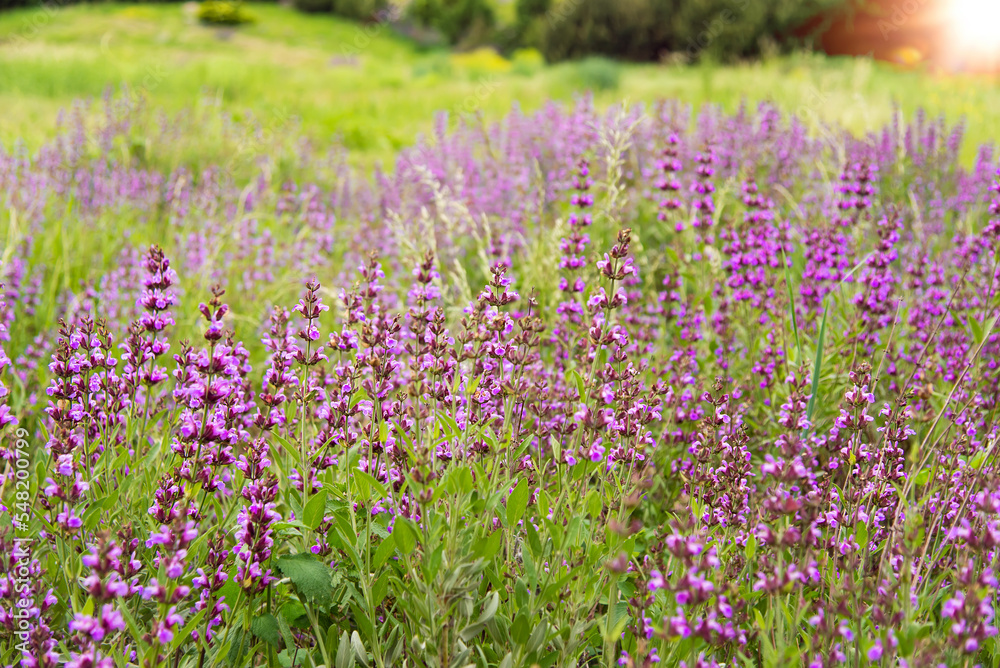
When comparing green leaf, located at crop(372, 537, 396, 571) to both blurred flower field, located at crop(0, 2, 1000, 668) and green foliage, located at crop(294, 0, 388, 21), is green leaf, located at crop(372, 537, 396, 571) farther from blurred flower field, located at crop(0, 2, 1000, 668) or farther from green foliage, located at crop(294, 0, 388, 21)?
green foliage, located at crop(294, 0, 388, 21)

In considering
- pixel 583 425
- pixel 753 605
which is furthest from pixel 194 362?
pixel 753 605

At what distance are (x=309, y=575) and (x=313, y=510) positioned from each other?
Answer: 140mm

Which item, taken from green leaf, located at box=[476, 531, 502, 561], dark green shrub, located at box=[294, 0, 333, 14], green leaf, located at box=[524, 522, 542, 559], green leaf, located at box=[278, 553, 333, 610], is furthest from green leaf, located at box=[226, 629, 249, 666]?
dark green shrub, located at box=[294, 0, 333, 14]

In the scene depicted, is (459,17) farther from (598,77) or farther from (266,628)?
(266,628)

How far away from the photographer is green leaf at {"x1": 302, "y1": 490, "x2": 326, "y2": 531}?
1668mm

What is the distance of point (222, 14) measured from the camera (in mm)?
23281

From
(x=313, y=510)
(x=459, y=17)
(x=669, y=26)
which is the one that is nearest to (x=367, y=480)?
(x=313, y=510)

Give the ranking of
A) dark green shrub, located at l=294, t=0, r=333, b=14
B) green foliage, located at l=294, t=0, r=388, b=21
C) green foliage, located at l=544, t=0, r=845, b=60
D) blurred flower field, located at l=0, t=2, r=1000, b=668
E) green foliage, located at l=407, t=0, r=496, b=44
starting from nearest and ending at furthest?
blurred flower field, located at l=0, t=2, r=1000, b=668 < green foliage, located at l=544, t=0, r=845, b=60 < green foliage, located at l=407, t=0, r=496, b=44 < green foliage, located at l=294, t=0, r=388, b=21 < dark green shrub, located at l=294, t=0, r=333, b=14

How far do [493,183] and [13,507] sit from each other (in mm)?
3796

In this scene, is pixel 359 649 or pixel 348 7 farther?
pixel 348 7

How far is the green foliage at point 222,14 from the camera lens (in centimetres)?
2360

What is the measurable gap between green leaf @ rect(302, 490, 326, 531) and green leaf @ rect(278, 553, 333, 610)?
0.25 ft

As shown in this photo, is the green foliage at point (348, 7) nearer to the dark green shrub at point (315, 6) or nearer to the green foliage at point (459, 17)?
the dark green shrub at point (315, 6)

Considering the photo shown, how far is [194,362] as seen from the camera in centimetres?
173
